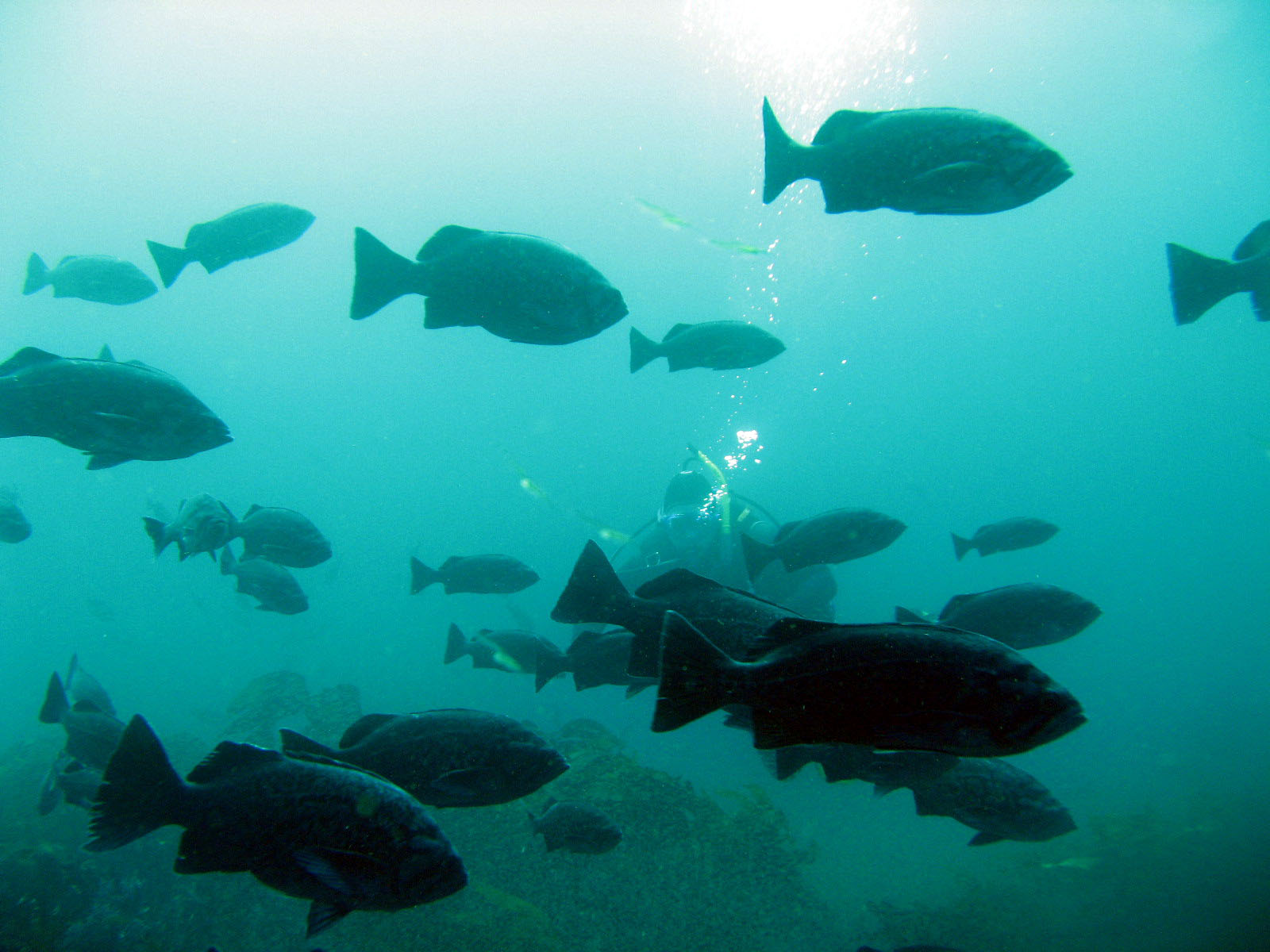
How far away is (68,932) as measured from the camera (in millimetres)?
7188

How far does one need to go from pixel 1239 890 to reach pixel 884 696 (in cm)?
1697

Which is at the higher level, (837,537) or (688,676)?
(837,537)

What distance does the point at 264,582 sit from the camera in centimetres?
735

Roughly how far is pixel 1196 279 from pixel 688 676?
706cm

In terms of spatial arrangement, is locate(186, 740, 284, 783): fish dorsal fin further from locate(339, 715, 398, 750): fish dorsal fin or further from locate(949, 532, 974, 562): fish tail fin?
locate(949, 532, 974, 562): fish tail fin

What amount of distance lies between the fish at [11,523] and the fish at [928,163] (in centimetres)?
1112

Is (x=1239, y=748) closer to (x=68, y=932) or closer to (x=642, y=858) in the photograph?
(x=642, y=858)

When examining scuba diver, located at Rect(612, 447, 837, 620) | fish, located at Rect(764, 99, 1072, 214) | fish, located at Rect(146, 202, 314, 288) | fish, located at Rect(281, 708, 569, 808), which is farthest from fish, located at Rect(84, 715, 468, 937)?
scuba diver, located at Rect(612, 447, 837, 620)

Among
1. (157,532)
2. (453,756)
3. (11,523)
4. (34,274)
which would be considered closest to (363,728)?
(453,756)

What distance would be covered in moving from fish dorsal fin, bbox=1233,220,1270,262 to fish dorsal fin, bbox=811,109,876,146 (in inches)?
199

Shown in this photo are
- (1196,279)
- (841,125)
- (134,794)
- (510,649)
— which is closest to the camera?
(134,794)

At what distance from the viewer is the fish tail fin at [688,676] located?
5.99ft

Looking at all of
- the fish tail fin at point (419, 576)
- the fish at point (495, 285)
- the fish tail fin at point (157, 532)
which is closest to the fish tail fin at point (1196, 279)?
the fish at point (495, 285)

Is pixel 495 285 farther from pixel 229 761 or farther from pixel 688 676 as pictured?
pixel 229 761
